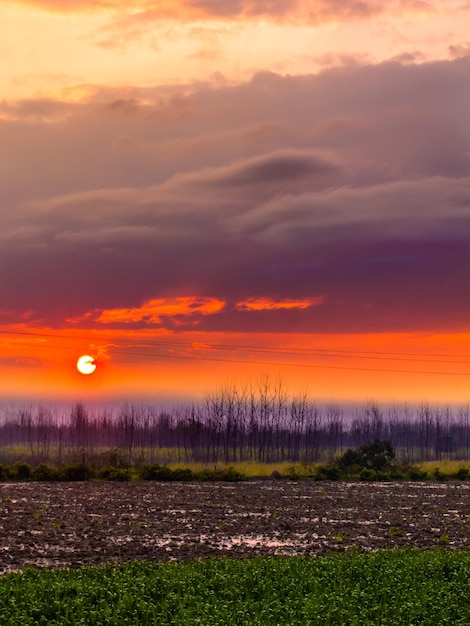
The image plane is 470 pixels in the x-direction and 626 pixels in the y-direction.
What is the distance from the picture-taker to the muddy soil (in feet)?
72.4

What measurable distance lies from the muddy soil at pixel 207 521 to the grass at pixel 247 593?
3342mm

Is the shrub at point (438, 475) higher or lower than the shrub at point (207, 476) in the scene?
lower

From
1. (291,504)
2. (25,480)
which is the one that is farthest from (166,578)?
(25,480)

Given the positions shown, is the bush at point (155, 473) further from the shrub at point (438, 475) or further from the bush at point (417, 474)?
the shrub at point (438, 475)

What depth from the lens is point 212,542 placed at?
23.3 metres

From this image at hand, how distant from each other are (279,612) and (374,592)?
8.99 feet

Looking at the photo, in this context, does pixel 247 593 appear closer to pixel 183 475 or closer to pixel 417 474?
pixel 183 475

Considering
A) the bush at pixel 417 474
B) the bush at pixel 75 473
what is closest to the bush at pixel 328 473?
the bush at pixel 417 474

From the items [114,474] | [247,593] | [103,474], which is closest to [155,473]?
[114,474]

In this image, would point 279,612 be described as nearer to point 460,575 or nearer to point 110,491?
point 460,575

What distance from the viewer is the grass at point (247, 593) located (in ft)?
46.6

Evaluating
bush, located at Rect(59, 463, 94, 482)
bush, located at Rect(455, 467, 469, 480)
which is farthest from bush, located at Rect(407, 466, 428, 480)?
bush, located at Rect(59, 463, 94, 482)

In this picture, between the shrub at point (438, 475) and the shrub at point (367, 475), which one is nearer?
the shrub at point (367, 475)

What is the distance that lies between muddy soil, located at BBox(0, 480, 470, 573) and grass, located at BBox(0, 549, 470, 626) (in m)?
3.34
